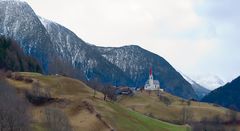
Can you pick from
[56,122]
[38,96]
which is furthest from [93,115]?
[56,122]

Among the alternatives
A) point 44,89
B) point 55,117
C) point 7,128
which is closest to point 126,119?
point 44,89

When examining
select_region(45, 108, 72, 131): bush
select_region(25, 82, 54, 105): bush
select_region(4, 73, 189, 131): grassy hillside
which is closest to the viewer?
select_region(45, 108, 72, 131): bush

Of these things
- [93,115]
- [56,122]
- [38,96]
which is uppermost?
[38,96]

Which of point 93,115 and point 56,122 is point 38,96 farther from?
point 56,122

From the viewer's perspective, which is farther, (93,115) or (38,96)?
(38,96)

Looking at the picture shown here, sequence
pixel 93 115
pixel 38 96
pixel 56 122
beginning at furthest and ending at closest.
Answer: pixel 38 96, pixel 93 115, pixel 56 122

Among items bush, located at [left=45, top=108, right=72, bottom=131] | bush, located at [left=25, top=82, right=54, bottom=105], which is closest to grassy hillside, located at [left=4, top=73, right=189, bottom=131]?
bush, located at [left=25, top=82, right=54, bottom=105]

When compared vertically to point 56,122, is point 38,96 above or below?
above

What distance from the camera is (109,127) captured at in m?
154

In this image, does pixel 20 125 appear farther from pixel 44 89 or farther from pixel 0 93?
pixel 44 89

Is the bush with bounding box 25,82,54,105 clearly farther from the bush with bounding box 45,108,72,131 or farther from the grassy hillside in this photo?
the bush with bounding box 45,108,72,131

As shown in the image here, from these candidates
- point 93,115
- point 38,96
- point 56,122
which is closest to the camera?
point 56,122

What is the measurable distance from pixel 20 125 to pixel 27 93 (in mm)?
75185

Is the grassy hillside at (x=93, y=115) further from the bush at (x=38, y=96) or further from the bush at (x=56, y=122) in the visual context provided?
the bush at (x=56, y=122)
